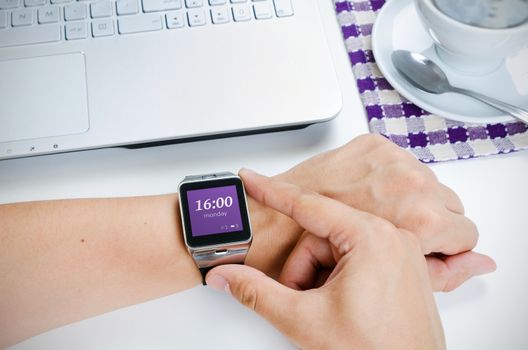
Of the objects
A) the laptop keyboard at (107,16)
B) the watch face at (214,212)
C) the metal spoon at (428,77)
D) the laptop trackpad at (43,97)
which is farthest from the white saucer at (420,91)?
the laptop trackpad at (43,97)

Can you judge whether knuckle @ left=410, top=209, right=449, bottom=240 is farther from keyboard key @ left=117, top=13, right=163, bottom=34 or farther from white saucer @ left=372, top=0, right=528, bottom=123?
keyboard key @ left=117, top=13, right=163, bottom=34

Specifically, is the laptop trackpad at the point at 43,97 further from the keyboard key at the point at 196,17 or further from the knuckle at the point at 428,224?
the knuckle at the point at 428,224

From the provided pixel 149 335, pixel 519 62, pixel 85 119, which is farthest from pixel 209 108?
pixel 519 62

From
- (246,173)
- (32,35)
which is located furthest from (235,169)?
(32,35)

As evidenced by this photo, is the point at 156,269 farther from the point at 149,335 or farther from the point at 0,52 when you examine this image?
the point at 0,52

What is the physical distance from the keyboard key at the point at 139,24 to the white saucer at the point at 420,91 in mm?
246

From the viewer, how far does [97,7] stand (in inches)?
21.3

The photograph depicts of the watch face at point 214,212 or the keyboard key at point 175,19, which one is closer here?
the watch face at point 214,212

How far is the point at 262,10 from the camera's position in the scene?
0.55 m

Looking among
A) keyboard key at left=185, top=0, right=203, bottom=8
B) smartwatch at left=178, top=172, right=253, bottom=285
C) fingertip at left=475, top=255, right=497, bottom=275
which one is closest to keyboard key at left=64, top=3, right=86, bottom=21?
keyboard key at left=185, top=0, right=203, bottom=8

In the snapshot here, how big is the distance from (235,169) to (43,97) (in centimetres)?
21

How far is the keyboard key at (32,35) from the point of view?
1.74 ft

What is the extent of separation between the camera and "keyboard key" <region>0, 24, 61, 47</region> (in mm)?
530

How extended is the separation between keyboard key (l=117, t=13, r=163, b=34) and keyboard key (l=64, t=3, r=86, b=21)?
39 millimetres
